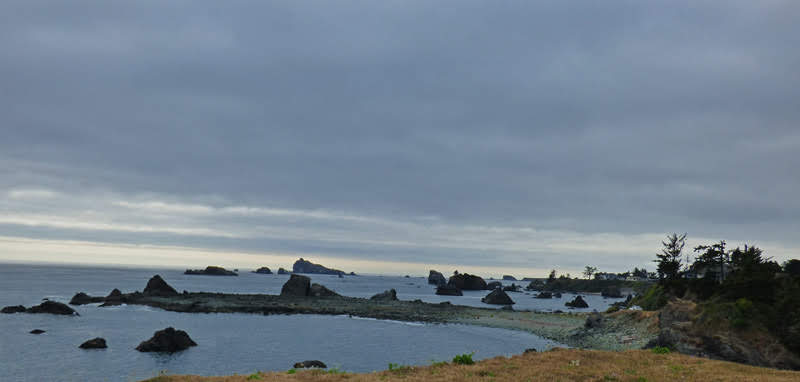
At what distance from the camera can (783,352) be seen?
96.3 feet

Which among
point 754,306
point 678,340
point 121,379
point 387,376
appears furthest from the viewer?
point 121,379

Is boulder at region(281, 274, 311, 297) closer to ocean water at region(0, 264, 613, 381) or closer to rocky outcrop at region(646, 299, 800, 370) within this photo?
ocean water at region(0, 264, 613, 381)

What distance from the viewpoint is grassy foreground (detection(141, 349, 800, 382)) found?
722 inches

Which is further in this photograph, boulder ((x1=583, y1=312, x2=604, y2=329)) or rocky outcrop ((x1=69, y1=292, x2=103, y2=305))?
rocky outcrop ((x1=69, y1=292, x2=103, y2=305))

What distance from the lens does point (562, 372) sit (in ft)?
63.2

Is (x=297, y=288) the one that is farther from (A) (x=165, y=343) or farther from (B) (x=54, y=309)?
(A) (x=165, y=343)

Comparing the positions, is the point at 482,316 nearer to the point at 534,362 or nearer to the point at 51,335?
the point at 51,335

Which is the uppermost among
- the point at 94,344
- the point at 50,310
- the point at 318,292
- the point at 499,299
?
the point at 499,299

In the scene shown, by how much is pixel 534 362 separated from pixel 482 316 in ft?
254

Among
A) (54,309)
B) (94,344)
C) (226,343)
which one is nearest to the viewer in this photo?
(94,344)

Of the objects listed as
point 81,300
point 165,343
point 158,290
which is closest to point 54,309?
point 81,300

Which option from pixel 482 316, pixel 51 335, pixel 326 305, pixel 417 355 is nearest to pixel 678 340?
pixel 417 355

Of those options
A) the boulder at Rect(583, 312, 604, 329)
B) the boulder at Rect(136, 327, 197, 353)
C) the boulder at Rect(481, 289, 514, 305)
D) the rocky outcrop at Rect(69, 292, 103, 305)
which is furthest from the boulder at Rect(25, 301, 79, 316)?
the boulder at Rect(481, 289, 514, 305)

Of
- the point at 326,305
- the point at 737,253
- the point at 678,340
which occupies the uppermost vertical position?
the point at 737,253
